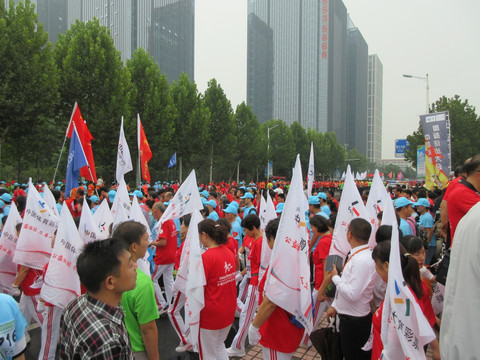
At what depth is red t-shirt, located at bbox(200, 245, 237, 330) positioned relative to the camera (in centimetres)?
385

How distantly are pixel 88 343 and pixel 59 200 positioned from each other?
9.22 meters

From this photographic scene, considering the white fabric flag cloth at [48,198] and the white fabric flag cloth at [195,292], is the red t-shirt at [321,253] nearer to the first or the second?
the white fabric flag cloth at [195,292]

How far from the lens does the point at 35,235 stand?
464cm

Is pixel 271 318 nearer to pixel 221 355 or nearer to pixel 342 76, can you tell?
pixel 221 355

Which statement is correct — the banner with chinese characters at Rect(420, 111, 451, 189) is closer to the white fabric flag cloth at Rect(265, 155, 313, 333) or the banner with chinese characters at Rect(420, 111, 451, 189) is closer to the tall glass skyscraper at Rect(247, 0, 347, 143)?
the white fabric flag cloth at Rect(265, 155, 313, 333)

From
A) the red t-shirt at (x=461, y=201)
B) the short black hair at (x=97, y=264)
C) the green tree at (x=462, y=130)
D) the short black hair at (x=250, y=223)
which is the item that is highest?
the green tree at (x=462, y=130)

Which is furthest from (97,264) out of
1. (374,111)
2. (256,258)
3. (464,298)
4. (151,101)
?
(374,111)

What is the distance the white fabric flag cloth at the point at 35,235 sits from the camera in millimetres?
4527

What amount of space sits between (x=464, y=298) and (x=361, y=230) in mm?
2010

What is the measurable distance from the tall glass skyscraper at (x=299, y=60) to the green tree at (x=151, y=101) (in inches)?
3757

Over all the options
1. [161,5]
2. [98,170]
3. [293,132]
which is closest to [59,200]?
[98,170]

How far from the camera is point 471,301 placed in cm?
153

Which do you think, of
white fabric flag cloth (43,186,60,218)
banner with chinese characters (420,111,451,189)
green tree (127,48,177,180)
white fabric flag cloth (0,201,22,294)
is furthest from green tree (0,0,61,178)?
banner with chinese characters (420,111,451,189)

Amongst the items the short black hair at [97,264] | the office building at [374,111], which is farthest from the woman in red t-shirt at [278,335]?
the office building at [374,111]
